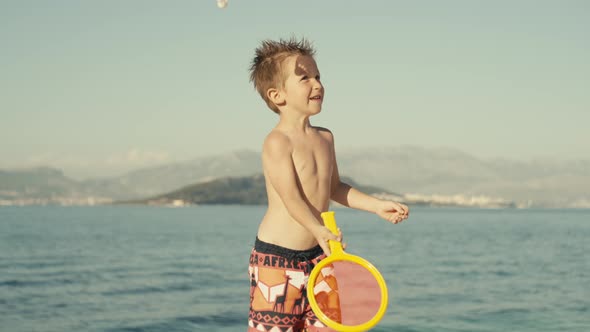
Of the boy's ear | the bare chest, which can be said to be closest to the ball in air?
the boy's ear

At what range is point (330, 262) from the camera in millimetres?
3699

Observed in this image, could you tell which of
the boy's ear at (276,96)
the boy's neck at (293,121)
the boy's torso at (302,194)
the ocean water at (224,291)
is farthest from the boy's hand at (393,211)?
the ocean water at (224,291)

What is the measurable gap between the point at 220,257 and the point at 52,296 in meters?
13.7

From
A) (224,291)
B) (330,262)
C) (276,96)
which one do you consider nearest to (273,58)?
(276,96)

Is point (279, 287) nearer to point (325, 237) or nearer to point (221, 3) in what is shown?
point (325, 237)

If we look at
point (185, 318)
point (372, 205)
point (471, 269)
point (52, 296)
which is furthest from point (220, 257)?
point (372, 205)

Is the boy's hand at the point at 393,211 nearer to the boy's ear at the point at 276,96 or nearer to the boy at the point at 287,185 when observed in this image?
the boy at the point at 287,185

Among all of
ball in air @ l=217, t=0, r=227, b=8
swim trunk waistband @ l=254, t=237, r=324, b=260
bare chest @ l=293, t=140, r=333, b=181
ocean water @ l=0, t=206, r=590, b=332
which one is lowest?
ocean water @ l=0, t=206, r=590, b=332

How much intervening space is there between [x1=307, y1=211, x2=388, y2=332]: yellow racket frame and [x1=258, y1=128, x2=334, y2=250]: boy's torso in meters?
0.29

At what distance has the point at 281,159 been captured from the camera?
3.92 m

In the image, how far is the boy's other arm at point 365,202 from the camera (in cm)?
409

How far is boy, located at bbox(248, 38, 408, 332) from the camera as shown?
13.1ft

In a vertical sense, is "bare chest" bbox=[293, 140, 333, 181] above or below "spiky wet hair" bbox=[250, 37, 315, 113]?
below

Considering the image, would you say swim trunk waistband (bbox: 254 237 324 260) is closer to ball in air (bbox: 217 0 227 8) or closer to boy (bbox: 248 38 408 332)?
boy (bbox: 248 38 408 332)
